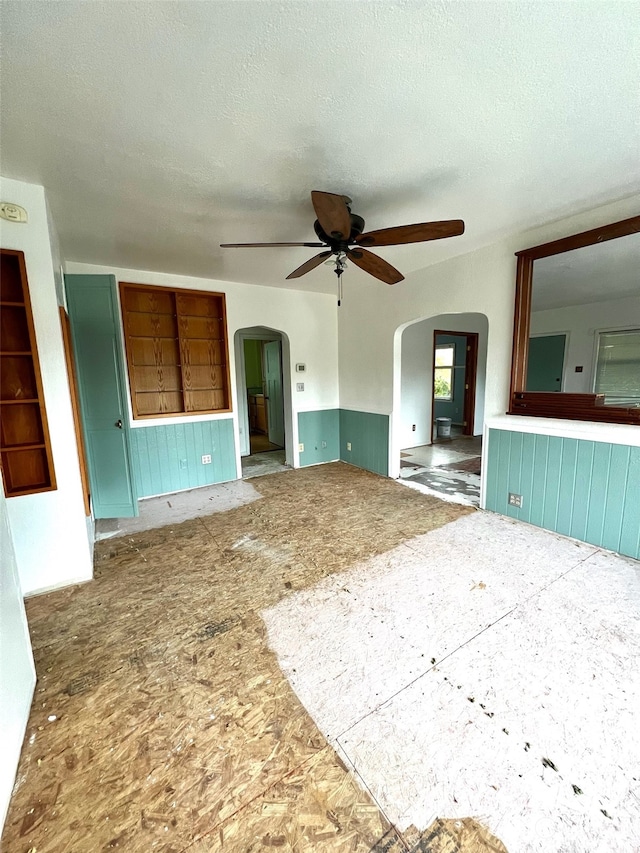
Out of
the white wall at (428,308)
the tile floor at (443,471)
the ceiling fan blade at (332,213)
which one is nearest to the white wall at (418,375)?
the tile floor at (443,471)

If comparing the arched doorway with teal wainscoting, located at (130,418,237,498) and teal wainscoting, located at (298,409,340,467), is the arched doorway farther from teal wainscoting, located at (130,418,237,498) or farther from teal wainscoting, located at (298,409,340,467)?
teal wainscoting, located at (130,418,237,498)

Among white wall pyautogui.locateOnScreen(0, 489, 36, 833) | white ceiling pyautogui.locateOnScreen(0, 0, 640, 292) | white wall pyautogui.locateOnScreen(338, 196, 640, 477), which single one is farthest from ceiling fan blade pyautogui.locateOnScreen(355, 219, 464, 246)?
white wall pyautogui.locateOnScreen(0, 489, 36, 833)

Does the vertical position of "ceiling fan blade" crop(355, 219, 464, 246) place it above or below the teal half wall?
above

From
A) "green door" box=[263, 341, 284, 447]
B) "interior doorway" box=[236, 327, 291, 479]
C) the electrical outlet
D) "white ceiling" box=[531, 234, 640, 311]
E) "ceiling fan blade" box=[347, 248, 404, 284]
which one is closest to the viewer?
the electrical outlet

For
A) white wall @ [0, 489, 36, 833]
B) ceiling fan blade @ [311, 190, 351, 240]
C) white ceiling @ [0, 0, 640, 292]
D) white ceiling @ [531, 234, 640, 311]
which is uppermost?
white ceiling @ [0, 0, 640, 292]

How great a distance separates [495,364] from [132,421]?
163 inches

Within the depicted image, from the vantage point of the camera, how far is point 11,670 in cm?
135

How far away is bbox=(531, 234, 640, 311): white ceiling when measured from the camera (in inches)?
106

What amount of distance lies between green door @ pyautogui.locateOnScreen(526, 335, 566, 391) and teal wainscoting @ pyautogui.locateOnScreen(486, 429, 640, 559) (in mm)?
544

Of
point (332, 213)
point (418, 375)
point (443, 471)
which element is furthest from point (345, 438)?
point (332, 213)

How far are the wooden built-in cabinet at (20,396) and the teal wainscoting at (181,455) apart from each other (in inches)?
65.4

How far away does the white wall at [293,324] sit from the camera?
434 centimetres

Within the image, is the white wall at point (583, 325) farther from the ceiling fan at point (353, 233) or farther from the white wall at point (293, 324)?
the white wall at point (293, 324)

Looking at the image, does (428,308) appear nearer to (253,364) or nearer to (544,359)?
(544,359)
